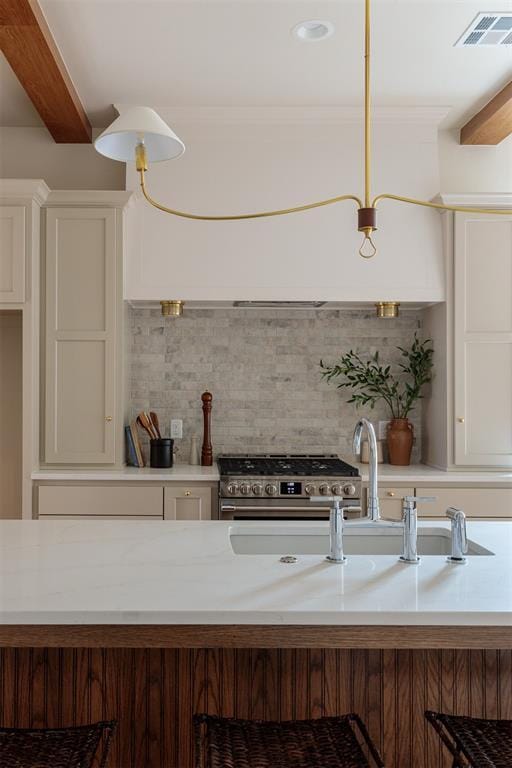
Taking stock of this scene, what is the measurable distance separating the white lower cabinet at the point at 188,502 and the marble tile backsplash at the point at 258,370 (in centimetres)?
66

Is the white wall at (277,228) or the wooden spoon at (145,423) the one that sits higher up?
the white wall at (277,228)

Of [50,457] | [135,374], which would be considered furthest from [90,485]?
[135,374]

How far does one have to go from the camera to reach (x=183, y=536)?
2.25 metres

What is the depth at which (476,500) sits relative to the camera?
148 inches

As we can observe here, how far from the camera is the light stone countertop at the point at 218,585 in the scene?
1.52m

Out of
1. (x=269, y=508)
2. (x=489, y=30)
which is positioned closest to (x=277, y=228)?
(x=489, y=30)

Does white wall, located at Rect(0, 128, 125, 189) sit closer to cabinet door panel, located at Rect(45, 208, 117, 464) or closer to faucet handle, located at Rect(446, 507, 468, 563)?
cabinet door panel, located at Rect(45, 208, 117, 464)

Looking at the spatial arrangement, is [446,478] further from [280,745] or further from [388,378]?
[280,745]

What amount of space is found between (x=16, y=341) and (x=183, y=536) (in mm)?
2479

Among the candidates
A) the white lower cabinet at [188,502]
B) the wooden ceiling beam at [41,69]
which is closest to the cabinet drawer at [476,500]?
the white lower cabinet at [188,502]

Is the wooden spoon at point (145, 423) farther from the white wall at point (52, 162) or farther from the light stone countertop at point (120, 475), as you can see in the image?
the white wall at point (52, 162)

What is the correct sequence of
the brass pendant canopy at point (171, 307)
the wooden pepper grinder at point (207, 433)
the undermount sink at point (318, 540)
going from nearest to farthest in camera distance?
the undermount sink at point (318, 540) → the brass pendant canopy at point (171, 307) → the wooden pepper grinder at point (207, 433)

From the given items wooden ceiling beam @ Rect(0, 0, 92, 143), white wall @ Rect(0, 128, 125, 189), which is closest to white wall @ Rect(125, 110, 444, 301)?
white wall @ Rect(0, 128, 125, 189)

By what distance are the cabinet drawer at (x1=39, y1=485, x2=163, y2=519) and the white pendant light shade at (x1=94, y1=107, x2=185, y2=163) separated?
6.90ft
